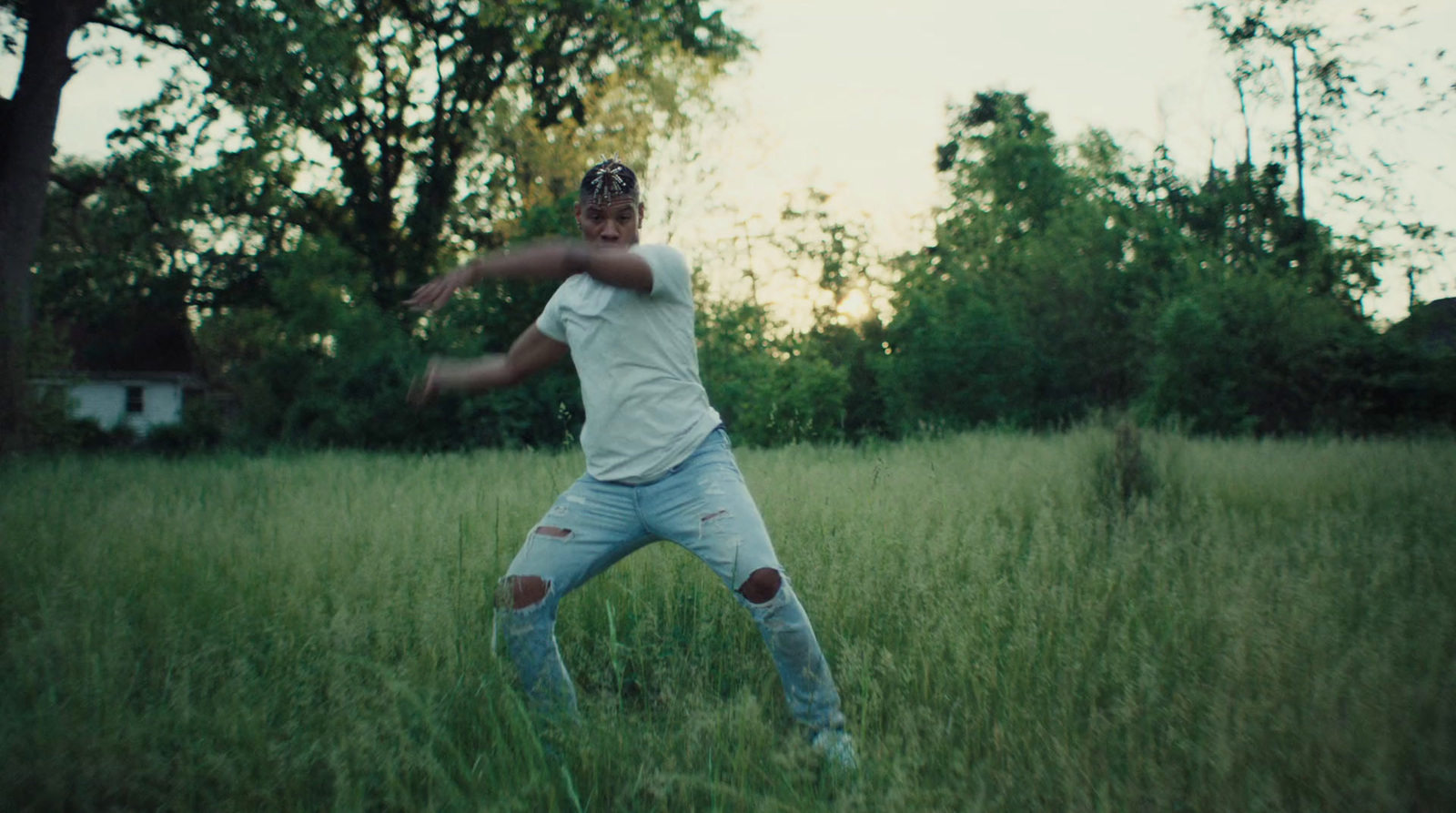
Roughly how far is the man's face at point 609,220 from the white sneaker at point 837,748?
69.1 inches

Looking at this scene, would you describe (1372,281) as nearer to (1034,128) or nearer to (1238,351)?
(1238,351)

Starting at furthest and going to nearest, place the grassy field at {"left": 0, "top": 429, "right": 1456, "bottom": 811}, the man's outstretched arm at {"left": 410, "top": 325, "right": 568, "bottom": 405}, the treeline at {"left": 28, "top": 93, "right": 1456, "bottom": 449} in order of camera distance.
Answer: the treeline at {"left": 28, "top": 93, "right": 1456, "bottom": 449} < the man's outstretched arm at {"left": 410, "top": 325, "right": 568, "bottom": 405} < the grassy field at {"left": 0, "top": 429, "right": 1456, "bottom": 811}

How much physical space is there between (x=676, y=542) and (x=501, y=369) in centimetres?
100

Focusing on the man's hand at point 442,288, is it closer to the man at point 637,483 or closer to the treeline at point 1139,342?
the man at point 637,483

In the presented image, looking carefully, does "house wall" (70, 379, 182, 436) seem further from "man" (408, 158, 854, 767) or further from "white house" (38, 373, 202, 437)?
"man" (408, 158, 854, 767)

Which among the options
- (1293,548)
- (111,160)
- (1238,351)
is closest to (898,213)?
(1238,351)

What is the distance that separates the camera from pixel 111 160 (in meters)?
14.7

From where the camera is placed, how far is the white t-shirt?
292cm

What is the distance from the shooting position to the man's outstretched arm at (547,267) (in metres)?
2.65

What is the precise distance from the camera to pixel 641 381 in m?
2.94

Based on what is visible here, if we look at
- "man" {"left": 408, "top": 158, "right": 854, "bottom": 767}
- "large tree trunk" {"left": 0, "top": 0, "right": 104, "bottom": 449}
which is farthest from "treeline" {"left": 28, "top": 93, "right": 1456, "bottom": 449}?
"man" {"left": 408, "top": 158, "right": 854, "bottom": 767}

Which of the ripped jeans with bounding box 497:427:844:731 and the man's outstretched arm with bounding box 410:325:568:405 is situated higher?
the man's outstretched arm with bounding box 410:325:568:405

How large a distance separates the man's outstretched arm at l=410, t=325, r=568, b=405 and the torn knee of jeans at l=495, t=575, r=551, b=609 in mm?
753

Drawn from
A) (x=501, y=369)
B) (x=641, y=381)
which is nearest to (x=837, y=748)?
(x=641, y=381)
